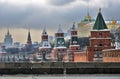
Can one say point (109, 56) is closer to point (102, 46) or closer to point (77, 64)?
point (102, 46)

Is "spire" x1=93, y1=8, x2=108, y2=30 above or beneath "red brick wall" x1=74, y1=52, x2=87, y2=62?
above

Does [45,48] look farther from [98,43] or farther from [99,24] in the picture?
[98,43]

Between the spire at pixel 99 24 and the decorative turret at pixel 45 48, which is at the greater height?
the spire at pixel 99 24

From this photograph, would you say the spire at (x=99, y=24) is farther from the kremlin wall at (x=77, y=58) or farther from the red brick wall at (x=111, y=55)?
the red brick wall at (x=111, y=55)

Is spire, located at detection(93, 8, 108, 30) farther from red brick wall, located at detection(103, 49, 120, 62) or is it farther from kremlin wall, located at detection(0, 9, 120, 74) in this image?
red brick wall, located at detection(103, 49, 120, 62)

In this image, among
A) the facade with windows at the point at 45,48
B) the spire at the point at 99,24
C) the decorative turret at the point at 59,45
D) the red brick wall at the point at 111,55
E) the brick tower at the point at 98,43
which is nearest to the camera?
the red brick wall at the point at 111,55

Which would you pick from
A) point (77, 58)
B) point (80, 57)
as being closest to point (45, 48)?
point (77, 58)

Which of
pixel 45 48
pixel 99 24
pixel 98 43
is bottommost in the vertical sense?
pixel 98 43

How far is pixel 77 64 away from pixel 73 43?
59.2 metres

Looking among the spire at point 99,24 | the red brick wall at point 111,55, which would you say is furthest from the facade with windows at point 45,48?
the red brick wall at point 111,55

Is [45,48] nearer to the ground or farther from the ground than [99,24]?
nearer to the ground

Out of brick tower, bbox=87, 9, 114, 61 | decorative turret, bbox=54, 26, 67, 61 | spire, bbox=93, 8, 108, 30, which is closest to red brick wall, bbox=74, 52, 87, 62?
brick tower, bbox=87, 9, 114, 61

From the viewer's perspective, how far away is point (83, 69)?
81.3 m

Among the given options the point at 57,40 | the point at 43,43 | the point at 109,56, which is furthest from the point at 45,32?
the point at 109,56
